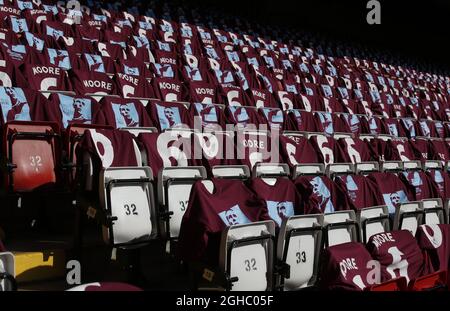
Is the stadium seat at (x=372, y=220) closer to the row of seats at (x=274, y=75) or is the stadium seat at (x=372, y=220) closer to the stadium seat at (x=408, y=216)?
the stadium seat at (x=408, y=216)

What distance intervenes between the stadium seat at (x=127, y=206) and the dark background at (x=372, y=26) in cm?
890

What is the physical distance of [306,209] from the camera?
2002 mm

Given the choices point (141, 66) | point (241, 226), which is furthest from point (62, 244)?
point (141, 66)

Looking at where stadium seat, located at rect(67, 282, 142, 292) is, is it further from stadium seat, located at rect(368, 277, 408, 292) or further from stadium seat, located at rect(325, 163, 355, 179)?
stadium seat, located at rect(325, 163, 355, 179)

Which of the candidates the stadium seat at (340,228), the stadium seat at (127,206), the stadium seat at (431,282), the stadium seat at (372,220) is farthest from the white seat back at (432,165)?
the stadium seat at (127,206)

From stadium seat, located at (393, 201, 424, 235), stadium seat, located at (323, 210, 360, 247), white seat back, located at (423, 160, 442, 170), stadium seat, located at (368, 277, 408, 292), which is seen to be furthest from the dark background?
stadium seat, located at (368, 277, 408, 292)

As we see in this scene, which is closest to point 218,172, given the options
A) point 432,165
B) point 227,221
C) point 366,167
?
point 227,221

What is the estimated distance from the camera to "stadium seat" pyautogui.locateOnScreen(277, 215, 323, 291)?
5.79 feet

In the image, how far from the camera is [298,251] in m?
1.81

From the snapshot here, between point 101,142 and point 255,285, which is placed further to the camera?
point 101,142

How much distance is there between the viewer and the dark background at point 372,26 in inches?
428

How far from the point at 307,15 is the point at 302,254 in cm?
1049

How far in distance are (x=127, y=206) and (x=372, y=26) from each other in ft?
38.3

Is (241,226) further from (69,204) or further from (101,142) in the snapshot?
(69,204)
